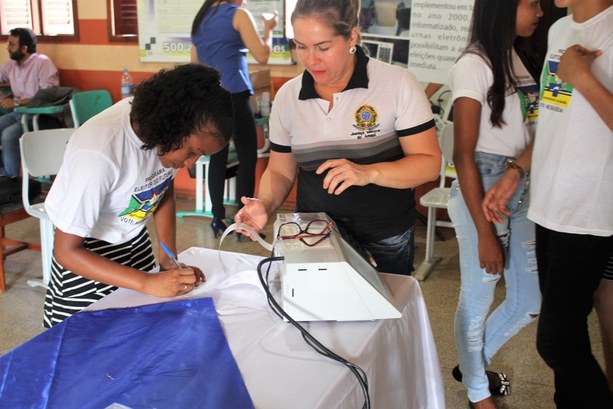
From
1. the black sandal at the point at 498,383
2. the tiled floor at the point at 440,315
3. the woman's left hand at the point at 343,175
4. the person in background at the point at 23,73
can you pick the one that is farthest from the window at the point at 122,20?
the woman's left hand at the point at 343,175

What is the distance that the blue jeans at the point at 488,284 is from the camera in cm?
171

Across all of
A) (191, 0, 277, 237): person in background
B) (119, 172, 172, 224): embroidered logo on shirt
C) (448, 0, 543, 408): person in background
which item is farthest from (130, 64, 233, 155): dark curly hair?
(191, 0, 277, 237): person in background

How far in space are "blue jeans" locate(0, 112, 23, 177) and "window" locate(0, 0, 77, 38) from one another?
81 centimetres

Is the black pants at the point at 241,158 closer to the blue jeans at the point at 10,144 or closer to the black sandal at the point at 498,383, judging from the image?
the blue jeans at the point at 10,144

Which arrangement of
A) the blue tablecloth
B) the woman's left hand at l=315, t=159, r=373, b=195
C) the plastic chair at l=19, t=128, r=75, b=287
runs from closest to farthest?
the blue tablecloth, the woman's left hand at l=315, t=159, r=373, b=195, the plastic chair at l=19, t=128, r=75, b=287

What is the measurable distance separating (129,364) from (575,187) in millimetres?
1048

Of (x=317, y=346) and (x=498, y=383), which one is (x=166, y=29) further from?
(x=317, y=346)

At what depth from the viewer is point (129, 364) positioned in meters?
1.07

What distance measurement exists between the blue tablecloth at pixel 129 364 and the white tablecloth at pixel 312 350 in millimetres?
44

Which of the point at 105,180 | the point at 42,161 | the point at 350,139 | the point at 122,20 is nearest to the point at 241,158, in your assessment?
the point at 42,161

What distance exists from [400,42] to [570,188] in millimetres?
2382

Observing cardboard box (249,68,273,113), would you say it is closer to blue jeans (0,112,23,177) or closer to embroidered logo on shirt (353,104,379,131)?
blue jeans (0,112,23,177)

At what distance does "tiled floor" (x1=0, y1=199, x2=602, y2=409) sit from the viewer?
7.09ft

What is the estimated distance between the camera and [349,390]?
1.03 meters
